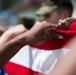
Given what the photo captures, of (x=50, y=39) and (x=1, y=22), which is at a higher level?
(x=1, y=22)

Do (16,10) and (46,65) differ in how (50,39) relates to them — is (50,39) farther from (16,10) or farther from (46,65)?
(16,10)

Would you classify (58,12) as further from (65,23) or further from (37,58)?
(65,23)

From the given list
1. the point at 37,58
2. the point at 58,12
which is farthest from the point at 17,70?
the point at 58,12

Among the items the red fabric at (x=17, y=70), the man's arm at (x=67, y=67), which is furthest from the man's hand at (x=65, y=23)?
the man's arm at (x=67, y=67)

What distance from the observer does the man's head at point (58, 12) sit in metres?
3.85

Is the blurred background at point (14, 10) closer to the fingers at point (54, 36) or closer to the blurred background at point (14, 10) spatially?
the blurred background at point (14, 10)

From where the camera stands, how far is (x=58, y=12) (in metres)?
3.99

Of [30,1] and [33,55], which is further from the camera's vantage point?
[30,1]

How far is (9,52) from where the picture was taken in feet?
5.19

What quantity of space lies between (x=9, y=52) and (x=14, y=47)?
1.5 inches

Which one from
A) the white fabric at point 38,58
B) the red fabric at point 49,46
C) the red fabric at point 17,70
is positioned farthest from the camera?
the red fabric at point 17,70

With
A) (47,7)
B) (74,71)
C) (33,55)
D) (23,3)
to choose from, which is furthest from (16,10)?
(74,71)

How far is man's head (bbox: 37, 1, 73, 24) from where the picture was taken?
3.85m

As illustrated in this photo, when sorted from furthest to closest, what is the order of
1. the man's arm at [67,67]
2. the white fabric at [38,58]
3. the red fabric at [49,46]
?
1. the white fabric at [38,58]
2. the red fabric at [49,46]
3. the man's arm at [67,67]
